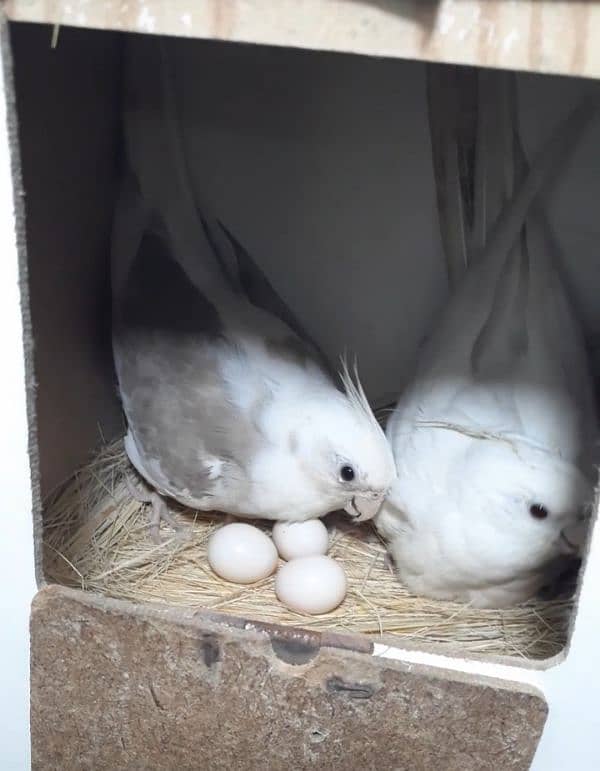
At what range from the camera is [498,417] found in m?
1.29

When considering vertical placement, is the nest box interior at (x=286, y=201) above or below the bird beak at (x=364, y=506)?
above

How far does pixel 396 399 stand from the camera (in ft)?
5.41

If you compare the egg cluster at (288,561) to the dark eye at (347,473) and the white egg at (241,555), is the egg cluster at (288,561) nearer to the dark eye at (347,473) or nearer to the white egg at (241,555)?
the white egg at (241,555)

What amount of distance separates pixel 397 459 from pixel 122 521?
17.6 inches

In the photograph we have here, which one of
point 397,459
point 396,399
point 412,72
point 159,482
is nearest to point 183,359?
point 159,482

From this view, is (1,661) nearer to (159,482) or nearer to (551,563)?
(159,482)

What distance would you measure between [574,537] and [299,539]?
0.40 metres

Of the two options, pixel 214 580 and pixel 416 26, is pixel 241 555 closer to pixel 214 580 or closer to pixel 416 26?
pixel 214 580

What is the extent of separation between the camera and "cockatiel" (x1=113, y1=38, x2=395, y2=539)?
130 cm

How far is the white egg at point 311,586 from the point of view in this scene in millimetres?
1256

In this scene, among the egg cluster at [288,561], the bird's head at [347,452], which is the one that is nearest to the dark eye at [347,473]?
the bird's head at [347,452]

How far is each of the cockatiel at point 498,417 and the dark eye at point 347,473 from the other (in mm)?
70

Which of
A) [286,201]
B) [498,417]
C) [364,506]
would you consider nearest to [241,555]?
[364,506]

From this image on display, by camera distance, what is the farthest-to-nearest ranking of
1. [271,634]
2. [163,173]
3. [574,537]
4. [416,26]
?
1. [163,173]
2. [574,537]
3. [271,634]
4. [416,26]
